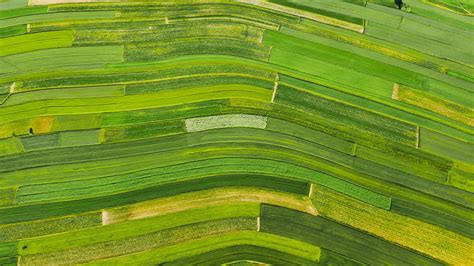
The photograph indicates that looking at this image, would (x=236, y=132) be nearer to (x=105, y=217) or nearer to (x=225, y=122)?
(x=225, y=122)

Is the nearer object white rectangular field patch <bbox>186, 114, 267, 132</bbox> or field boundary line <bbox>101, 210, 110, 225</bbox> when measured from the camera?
field boundary line <bbox>101, 210, 110, 225</bbox>

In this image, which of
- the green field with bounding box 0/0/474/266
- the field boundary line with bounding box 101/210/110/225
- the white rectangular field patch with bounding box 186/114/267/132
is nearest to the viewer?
the green field with bounding box 0/0/474/266

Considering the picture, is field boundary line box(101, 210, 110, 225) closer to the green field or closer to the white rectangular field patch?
the green field

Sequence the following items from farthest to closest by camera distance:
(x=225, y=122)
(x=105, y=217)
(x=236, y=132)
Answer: (x=225, y=122) < (x=236, y=132) < (x=105, y=217)

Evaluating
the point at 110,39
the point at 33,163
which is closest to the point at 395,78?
the point at 110,39

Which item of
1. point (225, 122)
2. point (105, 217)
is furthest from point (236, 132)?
point (105, 217)

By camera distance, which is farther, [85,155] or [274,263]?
[85,155]

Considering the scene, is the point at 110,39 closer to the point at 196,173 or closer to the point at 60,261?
the point at 196,173

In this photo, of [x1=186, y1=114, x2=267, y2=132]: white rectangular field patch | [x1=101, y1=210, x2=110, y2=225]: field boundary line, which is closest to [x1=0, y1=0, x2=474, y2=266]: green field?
[x1=186, y1=114, x2=267, y2=132]: white rectangular field patch
